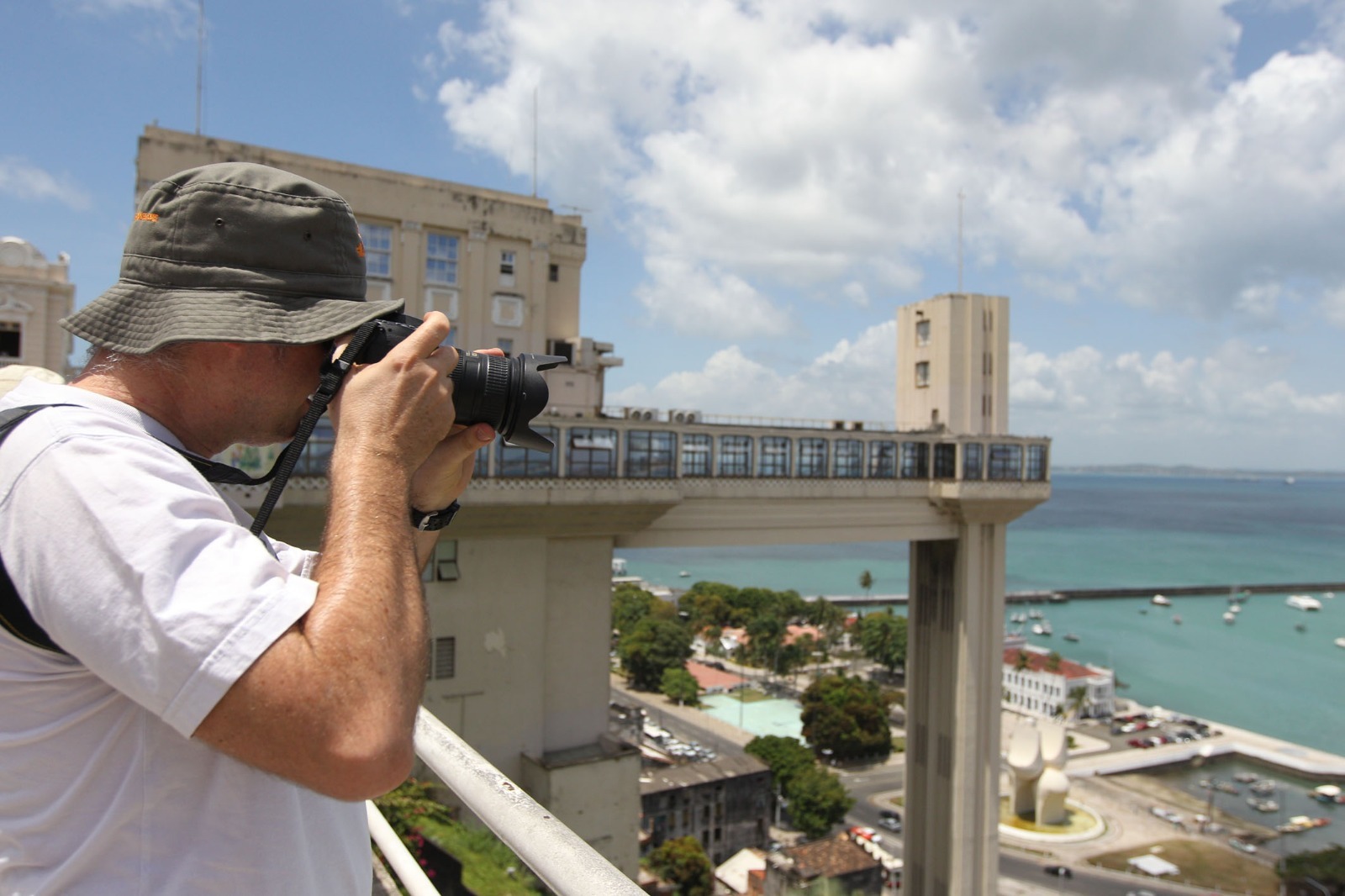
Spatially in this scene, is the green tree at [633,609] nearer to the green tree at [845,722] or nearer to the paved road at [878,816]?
the paved road at [878,816]

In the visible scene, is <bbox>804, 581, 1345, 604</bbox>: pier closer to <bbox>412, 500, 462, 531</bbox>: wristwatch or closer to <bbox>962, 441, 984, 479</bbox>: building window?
<bbox>962, 441, 984, 479</bbox>: building window

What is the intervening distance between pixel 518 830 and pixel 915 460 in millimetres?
20007

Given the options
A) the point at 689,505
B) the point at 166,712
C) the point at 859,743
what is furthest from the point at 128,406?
the point at 859,743

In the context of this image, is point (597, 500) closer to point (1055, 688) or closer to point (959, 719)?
point (959, 719)

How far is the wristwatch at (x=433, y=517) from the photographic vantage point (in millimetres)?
1561

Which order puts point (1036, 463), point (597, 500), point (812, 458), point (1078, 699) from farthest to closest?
1. point (1078, 699)
2. point (1036, 463)
3. point (812, 458)
4. point (597, 500)

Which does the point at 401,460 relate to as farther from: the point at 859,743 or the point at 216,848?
the point at 859,743

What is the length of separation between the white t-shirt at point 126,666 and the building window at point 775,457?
56.3 ft

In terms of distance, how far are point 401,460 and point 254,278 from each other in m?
0.36

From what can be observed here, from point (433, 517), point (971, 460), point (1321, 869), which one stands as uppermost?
point (971, 460)

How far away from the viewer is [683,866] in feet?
89.2

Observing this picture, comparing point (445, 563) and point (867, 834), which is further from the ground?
point (445, 563)

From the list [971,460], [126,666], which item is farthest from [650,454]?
[126,666]

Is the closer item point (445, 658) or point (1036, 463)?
point (445, 658)
